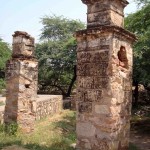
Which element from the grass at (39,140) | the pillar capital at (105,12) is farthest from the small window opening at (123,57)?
the grass at (39,140)

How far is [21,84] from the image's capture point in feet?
32.8

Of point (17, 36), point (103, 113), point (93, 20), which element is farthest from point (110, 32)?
point (17, 36)

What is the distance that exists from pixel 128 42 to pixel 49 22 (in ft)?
76.2

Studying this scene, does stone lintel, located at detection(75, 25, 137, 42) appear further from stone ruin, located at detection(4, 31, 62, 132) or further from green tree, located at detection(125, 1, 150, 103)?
green tree, located at detection(125, 1, 150, 103)

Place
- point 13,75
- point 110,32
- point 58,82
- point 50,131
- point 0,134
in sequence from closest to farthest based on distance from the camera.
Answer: point 110,32 < point 0,134 < point 13,75 < point 50,131 < point 58,82

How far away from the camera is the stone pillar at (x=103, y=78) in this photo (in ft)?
18.9

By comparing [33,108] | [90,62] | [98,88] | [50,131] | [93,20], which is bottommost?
[50,131]

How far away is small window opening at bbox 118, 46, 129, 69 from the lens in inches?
242

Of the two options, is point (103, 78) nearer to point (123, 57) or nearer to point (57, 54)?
point (123, 57)

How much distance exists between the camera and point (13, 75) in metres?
10.1

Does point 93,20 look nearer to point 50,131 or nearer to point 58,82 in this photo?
point 50,131

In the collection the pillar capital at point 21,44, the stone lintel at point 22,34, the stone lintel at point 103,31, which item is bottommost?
the stone lintel at point 103,31

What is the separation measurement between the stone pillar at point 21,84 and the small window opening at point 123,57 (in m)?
4.66

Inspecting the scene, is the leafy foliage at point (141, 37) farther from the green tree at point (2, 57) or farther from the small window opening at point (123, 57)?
the green tree at point (2, 57)
